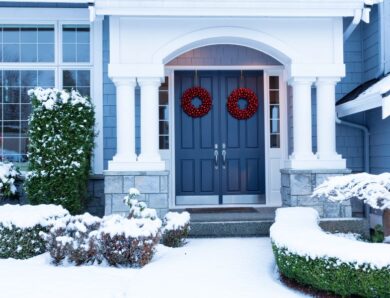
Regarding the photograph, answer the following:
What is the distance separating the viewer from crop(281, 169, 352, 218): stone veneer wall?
6512mm

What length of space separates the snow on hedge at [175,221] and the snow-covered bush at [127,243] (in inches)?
26.9

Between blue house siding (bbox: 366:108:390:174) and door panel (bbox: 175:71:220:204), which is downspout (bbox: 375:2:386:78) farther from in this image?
door panel (bbox: 175:71:220:204)

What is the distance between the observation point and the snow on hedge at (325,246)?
367cm

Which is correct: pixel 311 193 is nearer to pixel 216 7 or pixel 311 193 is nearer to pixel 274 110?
pixel 274 110

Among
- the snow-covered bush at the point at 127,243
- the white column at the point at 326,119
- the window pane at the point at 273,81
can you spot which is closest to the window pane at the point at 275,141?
the window pane at the point at 273,81

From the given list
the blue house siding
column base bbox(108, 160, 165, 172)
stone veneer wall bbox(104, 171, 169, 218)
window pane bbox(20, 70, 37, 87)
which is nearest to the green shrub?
stone veneer wall bbox(104, 171, 169, 218)

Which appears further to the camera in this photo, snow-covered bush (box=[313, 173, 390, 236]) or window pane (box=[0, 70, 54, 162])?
window pane (box=[0, 70, 54, 162])

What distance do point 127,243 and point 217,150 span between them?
3512 millimetres

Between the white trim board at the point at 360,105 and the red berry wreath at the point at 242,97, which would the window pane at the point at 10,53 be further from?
the white trim board at the point at 360,105

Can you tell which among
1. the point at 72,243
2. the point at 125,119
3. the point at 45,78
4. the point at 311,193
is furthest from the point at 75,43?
the point at 311,193

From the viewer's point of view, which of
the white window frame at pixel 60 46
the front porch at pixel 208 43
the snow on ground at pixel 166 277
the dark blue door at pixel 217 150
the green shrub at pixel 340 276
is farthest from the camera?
the dark blue door at pixel 217 150

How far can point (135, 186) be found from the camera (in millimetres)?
6418

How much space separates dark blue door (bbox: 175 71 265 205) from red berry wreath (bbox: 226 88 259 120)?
4.5 inches

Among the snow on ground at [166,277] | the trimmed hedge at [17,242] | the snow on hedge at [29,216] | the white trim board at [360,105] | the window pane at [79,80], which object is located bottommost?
the snow on ground at [166,277]
